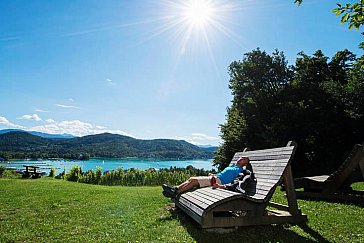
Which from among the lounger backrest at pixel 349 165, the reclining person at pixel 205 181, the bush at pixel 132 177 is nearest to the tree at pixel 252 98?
the bush at pixel 132 177

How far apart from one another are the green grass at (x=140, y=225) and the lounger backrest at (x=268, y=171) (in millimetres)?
710

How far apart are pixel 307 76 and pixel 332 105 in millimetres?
4068

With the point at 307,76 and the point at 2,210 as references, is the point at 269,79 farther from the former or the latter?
the point at 2,210

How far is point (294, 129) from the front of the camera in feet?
65.7

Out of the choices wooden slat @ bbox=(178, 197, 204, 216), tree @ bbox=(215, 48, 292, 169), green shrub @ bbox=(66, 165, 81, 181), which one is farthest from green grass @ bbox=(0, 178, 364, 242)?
tree @ bbox=(215, 48, 292, 169)

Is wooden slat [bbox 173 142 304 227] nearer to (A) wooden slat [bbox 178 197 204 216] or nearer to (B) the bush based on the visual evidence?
(A) wooden slat [bbox 178 197 204 216]

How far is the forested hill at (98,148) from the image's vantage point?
79.7 m

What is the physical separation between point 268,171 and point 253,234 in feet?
4.58

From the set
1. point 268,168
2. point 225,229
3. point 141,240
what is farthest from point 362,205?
point 141,240

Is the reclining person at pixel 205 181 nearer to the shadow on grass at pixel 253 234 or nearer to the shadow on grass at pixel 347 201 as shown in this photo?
the shadow on grass at pixel 253 234

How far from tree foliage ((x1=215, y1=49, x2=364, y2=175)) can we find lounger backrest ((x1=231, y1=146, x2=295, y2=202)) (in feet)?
48.6

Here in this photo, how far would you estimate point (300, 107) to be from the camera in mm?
19859

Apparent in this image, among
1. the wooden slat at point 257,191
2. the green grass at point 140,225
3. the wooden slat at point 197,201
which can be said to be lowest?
the green grass at point 140,225

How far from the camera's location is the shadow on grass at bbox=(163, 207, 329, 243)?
4402mm
